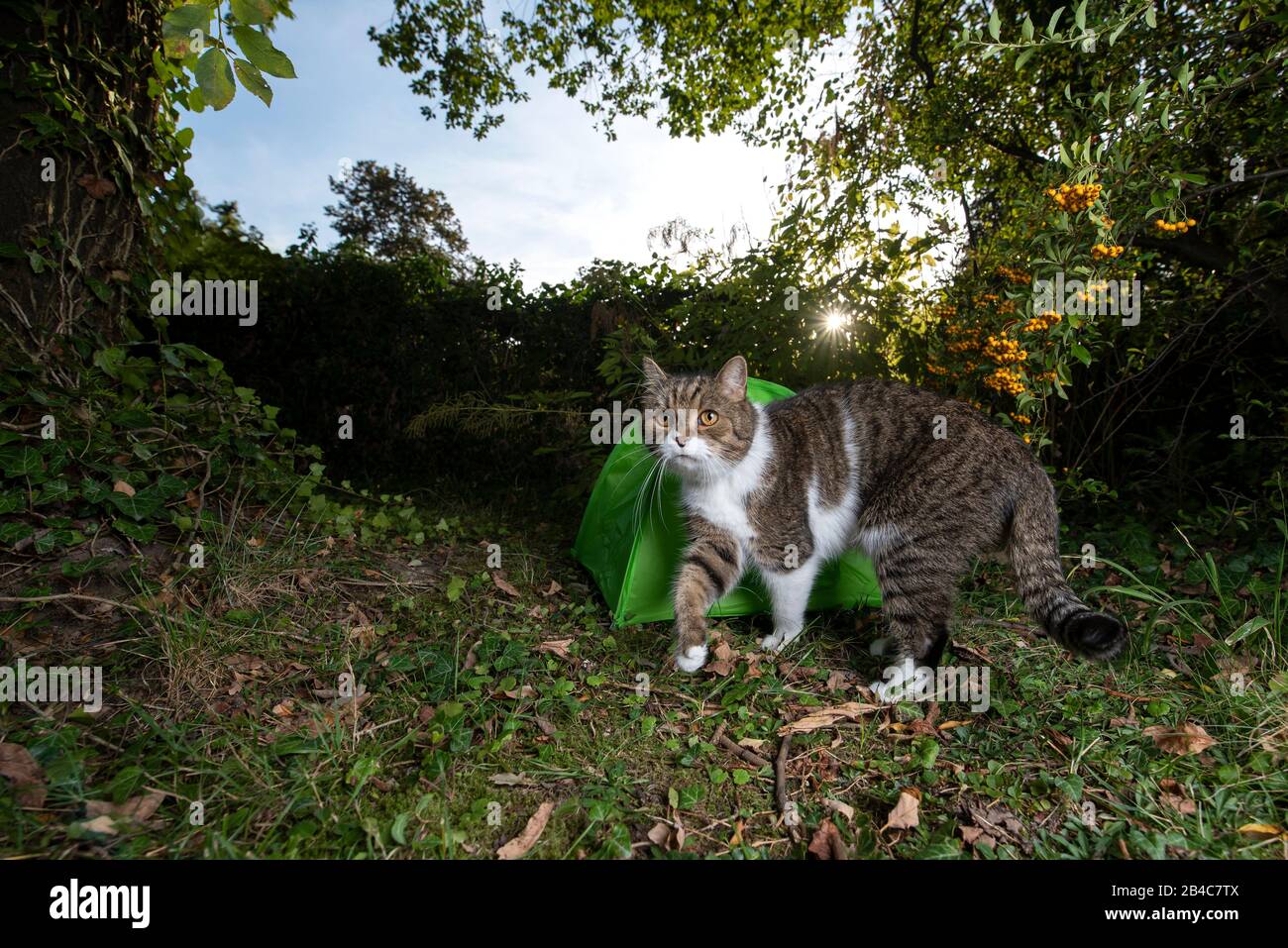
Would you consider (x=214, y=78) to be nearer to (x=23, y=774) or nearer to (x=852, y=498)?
(x=23, y=774)

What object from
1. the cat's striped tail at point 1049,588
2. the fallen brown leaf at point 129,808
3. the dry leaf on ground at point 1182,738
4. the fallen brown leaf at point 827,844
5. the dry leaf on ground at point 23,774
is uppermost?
the cat's striped tail at point 1049,588

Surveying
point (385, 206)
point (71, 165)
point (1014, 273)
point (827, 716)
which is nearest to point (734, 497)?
point (827, 716)

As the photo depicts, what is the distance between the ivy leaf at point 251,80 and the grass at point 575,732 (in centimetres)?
179

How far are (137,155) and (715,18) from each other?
213 inches

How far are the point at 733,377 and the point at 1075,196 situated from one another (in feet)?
4.70

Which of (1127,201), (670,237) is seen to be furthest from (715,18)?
(1127,201)

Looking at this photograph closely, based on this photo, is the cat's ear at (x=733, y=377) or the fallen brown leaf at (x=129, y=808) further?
the cat's ear at (x=733, y=377)

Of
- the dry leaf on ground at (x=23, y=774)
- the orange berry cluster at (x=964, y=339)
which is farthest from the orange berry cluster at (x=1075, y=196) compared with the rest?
the dry leaf on ground at (x=23, y=774)

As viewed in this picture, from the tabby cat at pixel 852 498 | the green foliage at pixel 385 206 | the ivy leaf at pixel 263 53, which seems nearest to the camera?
the ivy leaf at pixel 263 53

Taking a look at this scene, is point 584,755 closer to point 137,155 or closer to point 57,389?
point 57,389

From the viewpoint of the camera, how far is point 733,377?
2643 millimetres

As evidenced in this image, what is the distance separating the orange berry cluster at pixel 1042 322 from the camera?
2260 mm

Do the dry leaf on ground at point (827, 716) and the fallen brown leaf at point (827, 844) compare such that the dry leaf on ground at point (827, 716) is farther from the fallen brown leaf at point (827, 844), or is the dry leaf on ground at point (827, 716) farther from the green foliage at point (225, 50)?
the green foliage at point (225, 50)

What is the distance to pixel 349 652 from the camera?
2.31 metres
